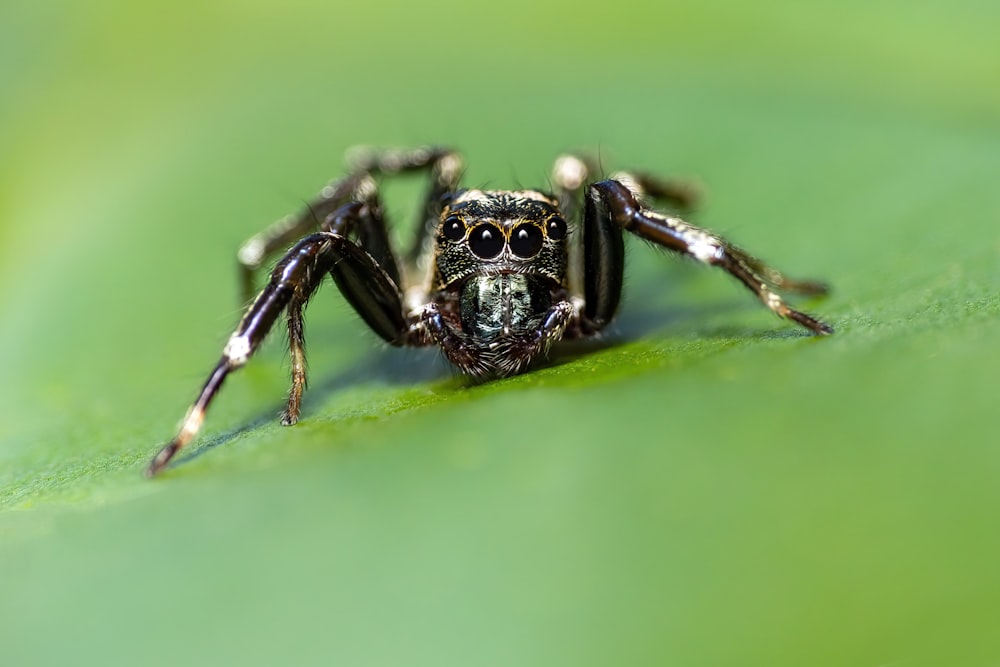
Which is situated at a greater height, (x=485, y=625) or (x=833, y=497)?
(x=833, y=497)

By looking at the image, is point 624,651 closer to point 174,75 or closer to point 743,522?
point 743,522

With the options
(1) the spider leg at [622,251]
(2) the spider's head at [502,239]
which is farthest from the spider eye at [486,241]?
(1) the spider leg at [622,251]

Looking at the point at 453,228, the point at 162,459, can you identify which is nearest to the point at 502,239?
the point at 453,228

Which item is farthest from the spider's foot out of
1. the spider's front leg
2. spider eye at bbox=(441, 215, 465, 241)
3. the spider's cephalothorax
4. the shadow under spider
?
spider eye at bbox=(441, 215, 465, 241)

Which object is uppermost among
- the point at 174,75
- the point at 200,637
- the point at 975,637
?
the point at 174,75

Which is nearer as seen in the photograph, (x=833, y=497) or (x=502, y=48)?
(x=833, y=497)

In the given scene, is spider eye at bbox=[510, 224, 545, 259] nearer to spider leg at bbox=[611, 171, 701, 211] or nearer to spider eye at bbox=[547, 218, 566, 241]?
spider eye at bbox=[547, 218, 566, 241]

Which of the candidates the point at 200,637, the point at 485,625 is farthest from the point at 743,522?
the point at 200,637

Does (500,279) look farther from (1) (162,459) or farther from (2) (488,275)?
(1) (162,459)

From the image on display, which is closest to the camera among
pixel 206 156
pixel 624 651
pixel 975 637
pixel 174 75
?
pixel 975 637
